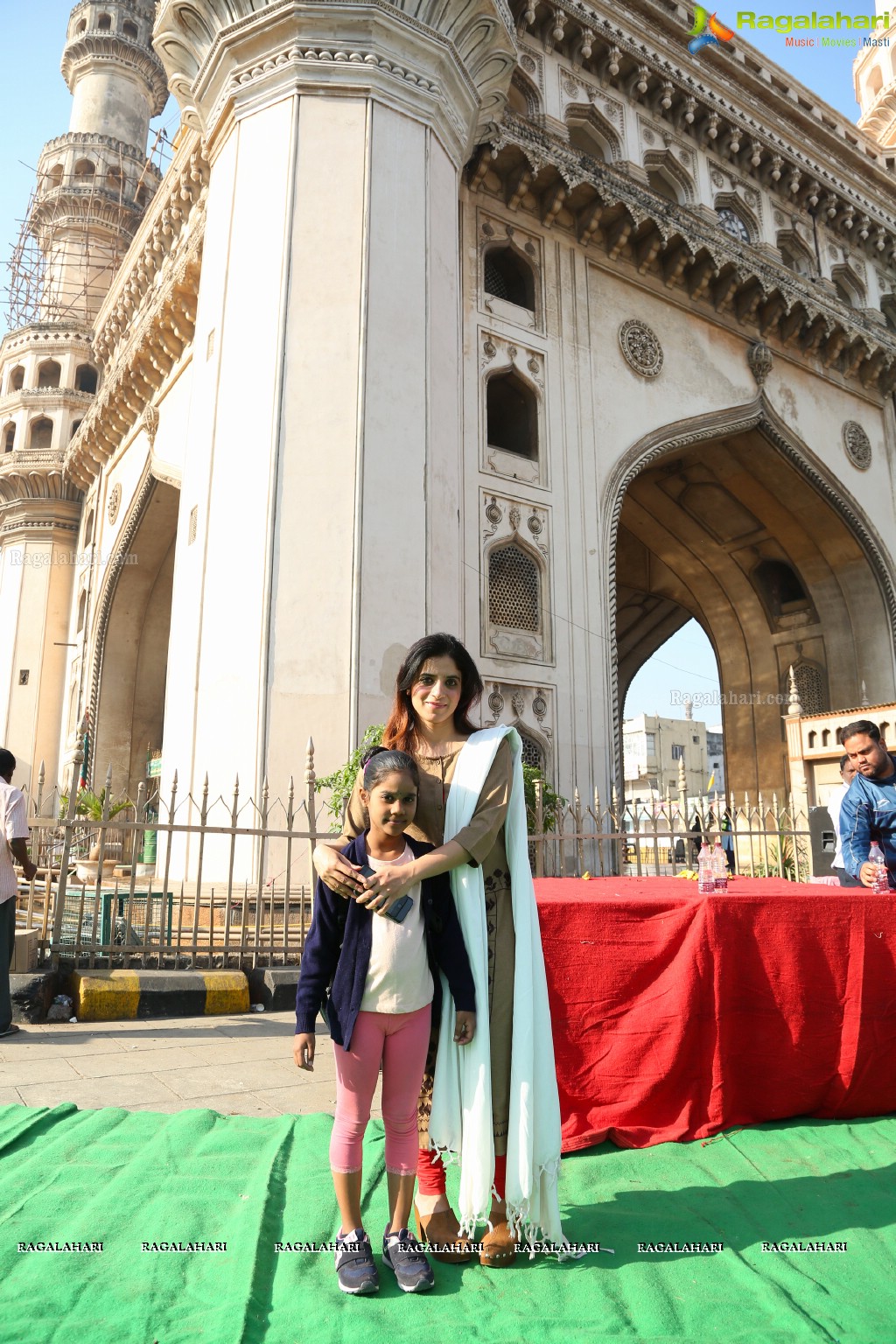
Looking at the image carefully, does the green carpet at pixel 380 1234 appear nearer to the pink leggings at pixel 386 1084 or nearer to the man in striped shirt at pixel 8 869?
the pink leggings at pixel 386 1084

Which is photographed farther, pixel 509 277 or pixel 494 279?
pixel 509 277

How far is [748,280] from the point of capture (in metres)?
13.4

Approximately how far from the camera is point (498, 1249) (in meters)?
2.11

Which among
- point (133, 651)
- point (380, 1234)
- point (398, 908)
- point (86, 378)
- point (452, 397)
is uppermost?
point (86, 378)

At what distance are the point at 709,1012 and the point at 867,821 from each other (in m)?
1.00

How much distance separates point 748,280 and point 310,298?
8035mm

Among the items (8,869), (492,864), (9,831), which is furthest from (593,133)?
(492,864)

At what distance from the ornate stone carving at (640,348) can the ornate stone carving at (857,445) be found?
463 cm

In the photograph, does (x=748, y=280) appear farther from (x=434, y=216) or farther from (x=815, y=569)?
(x=434, y=216)

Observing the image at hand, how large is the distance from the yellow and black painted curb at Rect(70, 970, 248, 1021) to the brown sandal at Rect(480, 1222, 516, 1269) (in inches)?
139

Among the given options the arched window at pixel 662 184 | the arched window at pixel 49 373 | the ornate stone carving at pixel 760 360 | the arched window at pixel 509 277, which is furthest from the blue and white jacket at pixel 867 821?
the arched window at pixel 49 373

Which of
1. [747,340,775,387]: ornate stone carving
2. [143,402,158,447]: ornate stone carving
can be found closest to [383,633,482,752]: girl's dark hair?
[747,340,775,387]: ornate stone carving

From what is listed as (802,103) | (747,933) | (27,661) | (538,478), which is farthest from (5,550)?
(747,933)

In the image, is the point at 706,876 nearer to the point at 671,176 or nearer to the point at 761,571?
the point at 671,176
